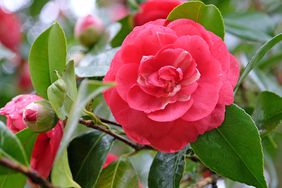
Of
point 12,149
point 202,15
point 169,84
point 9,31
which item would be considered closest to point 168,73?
point 169,84

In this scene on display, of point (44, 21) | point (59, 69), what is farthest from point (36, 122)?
point (44, 21)

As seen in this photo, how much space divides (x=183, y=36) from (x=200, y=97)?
0.32 ft

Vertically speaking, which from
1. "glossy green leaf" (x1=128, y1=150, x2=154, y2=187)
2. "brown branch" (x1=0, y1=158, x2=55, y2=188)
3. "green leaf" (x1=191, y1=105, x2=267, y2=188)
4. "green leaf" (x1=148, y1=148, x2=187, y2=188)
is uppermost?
"brown branch" (x1=0, y1=158, x2=55, y2=188)

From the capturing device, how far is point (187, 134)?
779 mm

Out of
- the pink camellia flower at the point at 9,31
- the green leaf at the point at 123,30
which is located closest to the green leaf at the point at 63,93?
the green leaf at the point at 123,30

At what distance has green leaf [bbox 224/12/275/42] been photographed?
1.29 meters

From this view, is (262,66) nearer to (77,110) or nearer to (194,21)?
(194,21)

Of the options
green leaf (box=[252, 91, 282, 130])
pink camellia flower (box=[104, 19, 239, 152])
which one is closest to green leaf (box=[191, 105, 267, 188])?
pink camellia flower (box=[104, 19, 239, 152])

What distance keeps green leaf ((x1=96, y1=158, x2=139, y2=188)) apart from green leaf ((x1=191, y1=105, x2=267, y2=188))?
147 millimetres

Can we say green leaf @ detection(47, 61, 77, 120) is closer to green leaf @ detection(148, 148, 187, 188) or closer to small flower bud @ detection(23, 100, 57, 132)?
small flower bud @ detection(23, 100, 57, 132)

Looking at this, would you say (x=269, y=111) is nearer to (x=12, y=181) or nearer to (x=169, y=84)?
(x=169, y=84)

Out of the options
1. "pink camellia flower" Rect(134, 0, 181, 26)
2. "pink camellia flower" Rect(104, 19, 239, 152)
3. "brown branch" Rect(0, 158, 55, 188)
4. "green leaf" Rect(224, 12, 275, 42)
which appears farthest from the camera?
"green leaf" Rect(224, 12, 275, 42)

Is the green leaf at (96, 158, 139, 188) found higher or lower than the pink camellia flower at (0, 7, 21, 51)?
higher

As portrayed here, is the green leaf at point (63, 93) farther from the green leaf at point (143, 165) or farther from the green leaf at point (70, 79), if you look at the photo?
the green leaf at point (143, 165)
